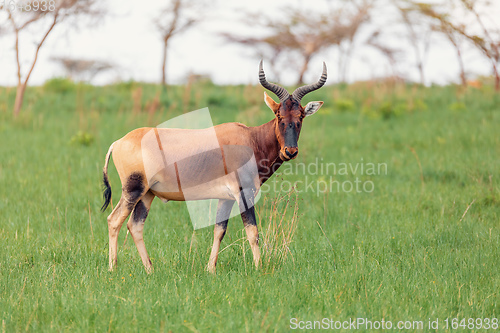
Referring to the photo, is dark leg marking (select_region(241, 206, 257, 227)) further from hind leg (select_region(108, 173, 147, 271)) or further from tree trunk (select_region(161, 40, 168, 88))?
tree trunk (select_region(161, 40, 168, 88))

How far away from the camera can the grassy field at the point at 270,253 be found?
434 cm

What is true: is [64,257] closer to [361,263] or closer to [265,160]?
[265,160]

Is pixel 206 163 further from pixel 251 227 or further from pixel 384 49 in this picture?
pixel 384 49

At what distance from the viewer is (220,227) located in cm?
558

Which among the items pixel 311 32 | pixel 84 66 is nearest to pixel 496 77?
pixel 311 32

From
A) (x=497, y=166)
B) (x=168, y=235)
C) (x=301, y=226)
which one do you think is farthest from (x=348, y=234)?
(x=497, y=166)

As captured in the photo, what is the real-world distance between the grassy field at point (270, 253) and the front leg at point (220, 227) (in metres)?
0.17

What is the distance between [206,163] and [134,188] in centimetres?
82

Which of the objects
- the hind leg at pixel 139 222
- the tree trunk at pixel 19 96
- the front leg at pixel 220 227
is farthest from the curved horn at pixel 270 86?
the tree trunk at pixel 19 96

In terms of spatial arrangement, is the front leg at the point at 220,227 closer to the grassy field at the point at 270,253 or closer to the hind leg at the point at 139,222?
the grassy field at the point at 270,253

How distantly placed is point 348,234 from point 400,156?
570cm

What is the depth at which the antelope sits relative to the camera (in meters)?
5.27

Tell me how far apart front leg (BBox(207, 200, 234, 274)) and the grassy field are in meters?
0.17

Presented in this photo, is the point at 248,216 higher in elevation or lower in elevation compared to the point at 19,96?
lower
